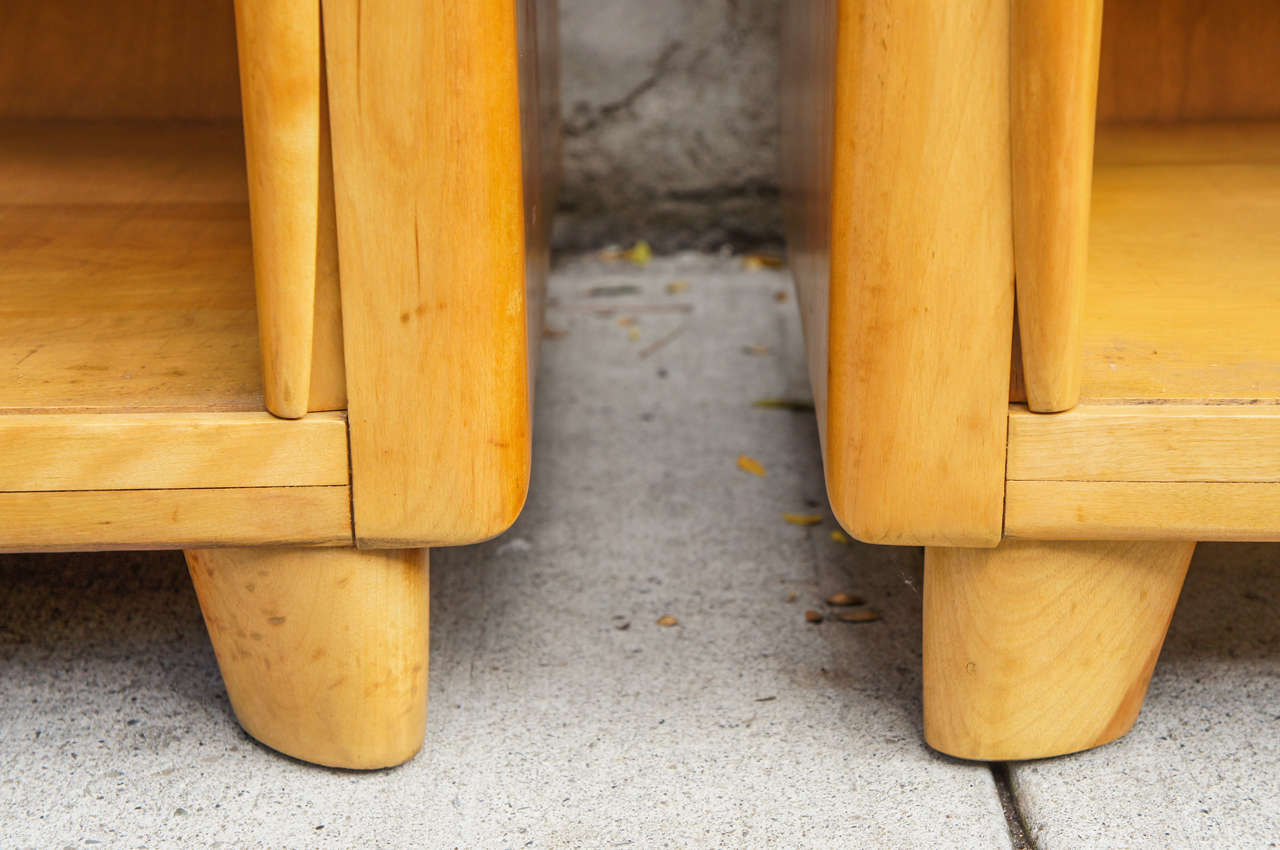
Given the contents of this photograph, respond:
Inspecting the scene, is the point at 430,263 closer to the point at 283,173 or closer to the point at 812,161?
the point at 283,173

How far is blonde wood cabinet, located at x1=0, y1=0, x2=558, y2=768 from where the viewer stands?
23.4 inches

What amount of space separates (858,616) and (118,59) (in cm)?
94

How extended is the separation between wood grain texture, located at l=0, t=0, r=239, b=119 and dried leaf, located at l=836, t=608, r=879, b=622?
31.7 inches

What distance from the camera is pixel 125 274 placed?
84 centimetres

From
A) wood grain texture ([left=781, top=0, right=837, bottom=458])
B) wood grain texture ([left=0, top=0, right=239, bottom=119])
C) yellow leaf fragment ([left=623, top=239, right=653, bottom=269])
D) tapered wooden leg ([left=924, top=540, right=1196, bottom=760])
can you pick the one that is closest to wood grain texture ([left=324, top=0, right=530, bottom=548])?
wood grain texture ([left=781, top=0, right=837, bottom=458])

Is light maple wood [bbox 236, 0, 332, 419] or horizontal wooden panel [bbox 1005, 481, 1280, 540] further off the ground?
light maple wood [bbox 236, 0, 332, 419]

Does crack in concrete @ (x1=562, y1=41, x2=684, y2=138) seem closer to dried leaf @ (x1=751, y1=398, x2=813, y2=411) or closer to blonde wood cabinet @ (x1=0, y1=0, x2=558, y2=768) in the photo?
dried leaf @ (x1=751, y1=398, x2=813, y2=411)

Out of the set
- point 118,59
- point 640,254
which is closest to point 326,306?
point 118,59

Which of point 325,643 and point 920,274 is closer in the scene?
point 920,274

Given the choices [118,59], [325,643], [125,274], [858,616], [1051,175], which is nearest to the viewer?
[1051,175]

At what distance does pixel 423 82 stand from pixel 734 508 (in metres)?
0.66

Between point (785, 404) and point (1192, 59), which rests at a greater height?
point (1192, 59)

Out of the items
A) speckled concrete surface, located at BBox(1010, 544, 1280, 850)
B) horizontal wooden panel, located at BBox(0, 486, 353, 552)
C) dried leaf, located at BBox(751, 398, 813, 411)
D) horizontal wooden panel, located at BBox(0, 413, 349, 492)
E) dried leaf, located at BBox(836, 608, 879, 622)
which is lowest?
Result: dried leaf, located at BBox(751, 398, 813, 411)

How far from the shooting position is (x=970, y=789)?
2.51 feet
